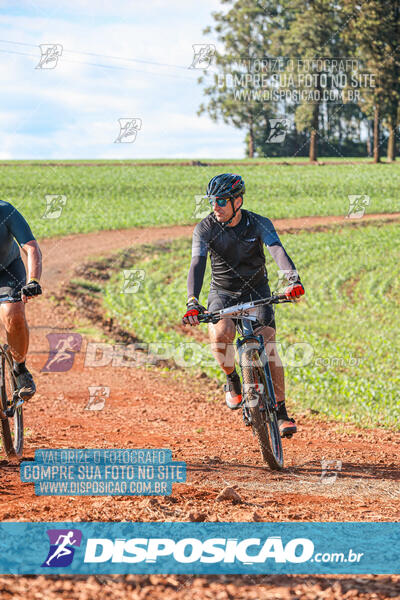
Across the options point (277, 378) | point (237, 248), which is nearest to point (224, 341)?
point (277, 378)

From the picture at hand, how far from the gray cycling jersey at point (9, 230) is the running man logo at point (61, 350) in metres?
6.27

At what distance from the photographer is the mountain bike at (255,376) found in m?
6.09

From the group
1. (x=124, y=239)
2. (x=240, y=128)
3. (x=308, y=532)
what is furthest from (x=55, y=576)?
(x=240, y=128)

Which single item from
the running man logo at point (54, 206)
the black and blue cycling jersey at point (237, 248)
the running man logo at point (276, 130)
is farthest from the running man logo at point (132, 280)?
the black and blue cycling jersey at point (237, 248)

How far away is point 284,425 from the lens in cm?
656

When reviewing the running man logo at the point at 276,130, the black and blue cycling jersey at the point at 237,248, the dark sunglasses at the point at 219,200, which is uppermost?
the running man logo at the point at 276,130

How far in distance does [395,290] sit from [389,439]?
13.9m

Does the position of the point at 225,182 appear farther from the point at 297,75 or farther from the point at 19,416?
the point at 297,75

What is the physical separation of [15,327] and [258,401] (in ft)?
8.28

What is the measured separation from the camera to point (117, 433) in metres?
8.62

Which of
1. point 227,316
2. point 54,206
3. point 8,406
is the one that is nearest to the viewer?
point 227,316

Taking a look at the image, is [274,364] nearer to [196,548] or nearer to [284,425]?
[284,425]

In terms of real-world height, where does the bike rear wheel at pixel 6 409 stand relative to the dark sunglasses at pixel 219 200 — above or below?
below

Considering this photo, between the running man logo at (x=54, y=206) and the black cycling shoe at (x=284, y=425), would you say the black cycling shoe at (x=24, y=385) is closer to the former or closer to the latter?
the black cycling shoe at (x=284, y=425)
